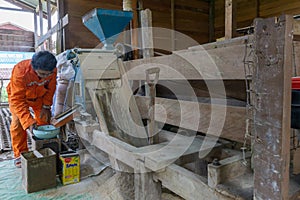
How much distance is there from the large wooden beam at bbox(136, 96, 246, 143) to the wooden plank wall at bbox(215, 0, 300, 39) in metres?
3.13

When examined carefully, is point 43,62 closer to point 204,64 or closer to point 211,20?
point 204,64

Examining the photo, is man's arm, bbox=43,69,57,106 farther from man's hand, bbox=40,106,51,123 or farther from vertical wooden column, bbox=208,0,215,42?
vertical wooden column, bbox=208,0,215,42

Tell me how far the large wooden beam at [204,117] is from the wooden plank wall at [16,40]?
6.28 m

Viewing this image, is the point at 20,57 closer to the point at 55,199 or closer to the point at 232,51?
the point at 55,199

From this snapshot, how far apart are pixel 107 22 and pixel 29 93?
48.9 inches

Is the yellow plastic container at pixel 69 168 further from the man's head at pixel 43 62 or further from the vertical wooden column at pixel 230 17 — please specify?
the vertical wooden column at pixel 230 17

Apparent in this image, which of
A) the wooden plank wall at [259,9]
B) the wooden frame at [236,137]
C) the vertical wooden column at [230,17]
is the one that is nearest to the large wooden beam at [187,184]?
the wooden frame at [236,137]

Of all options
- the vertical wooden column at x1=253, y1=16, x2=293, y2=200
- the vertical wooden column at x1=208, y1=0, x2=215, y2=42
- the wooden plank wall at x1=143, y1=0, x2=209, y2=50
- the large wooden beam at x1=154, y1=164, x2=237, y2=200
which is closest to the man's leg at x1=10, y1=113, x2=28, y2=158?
the large wooden beam at x1=154, y1=164, x2=237, y2=200

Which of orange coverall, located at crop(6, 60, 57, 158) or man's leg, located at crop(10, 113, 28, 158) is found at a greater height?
orange coverall, located at crop(6, 60, 57, 158)

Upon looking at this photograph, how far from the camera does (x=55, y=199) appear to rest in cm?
214

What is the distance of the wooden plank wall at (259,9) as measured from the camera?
13.2 feet

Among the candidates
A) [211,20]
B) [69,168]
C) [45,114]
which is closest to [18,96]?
[45,114]

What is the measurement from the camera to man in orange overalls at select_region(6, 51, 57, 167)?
2.58 m

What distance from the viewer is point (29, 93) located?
2.81 m
